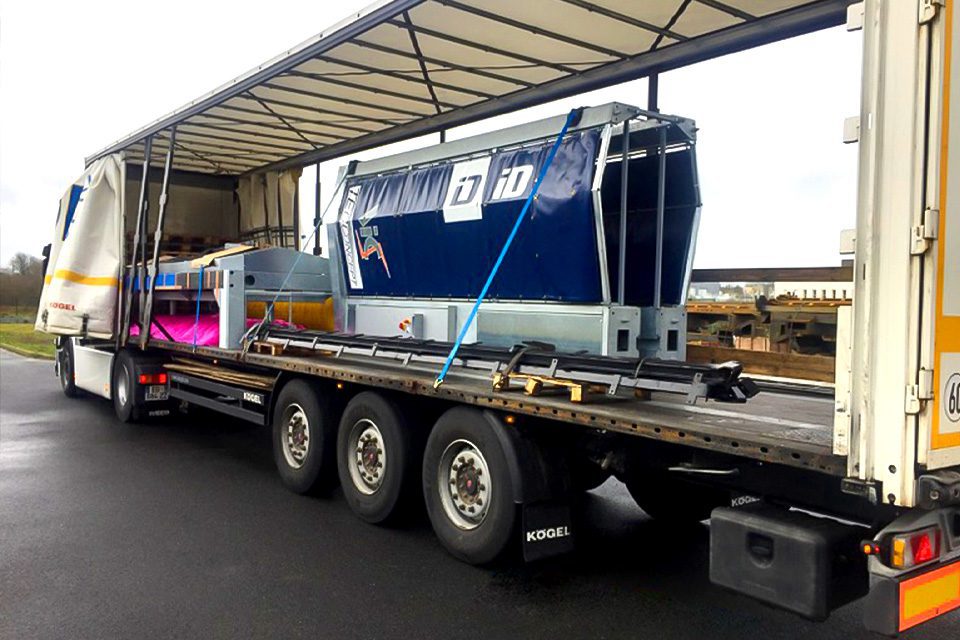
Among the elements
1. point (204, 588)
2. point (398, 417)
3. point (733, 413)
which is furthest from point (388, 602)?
point (733, 413)

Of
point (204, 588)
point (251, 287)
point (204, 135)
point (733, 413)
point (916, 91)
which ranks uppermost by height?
point (204, 135)

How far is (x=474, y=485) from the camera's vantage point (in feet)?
17.7

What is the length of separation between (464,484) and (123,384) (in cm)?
782

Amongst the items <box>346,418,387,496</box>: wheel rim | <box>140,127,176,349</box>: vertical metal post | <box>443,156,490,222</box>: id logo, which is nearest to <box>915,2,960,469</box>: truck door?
<box>346,418,387,496</box>: wheel rim

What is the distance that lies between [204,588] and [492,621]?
6.13 ft

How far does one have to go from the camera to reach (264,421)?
7949mm

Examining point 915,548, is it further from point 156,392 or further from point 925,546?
point 156,392

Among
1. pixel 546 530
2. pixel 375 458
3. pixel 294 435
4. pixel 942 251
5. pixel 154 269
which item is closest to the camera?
pixel 942 251

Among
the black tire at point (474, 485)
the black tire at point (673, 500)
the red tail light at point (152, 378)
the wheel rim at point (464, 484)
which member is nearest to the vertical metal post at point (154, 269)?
the red tail light at point (152, 378)

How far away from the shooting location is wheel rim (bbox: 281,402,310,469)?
24.0 ft

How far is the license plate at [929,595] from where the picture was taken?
3223mm

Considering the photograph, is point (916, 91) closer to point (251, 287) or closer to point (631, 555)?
point (631, 555)

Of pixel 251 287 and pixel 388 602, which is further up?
pixel 251 287

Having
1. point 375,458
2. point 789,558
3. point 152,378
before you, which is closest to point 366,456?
point 375,458
